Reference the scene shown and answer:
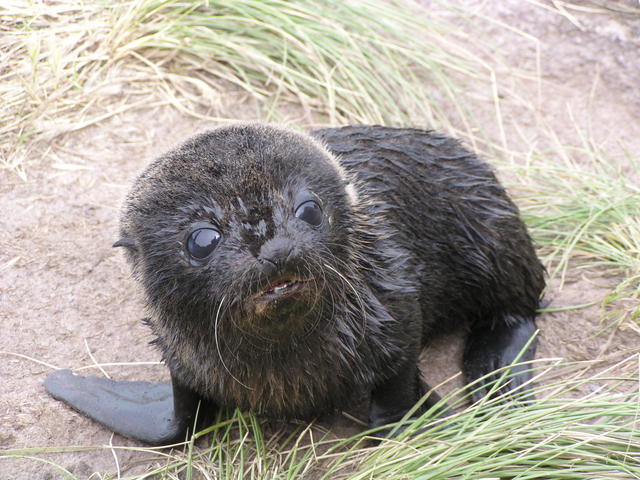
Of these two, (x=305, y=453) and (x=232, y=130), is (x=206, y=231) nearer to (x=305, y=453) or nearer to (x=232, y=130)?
(x=232, y=130)

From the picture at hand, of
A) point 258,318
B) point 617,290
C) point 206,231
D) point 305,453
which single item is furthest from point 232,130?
point 617,290

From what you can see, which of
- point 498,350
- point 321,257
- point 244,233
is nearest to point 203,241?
point 244,233

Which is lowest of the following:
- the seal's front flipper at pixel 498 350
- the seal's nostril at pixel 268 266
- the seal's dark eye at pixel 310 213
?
the seal's front flipper at pixel 498 350

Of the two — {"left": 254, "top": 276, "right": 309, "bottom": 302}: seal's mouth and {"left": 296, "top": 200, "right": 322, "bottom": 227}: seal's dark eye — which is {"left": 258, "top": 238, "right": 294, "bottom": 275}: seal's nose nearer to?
{"left": 254, "top": 276, "right": 309, "bottom": 302}: seal's mouth

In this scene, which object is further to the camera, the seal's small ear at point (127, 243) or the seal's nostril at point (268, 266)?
the seal's small ear at point (127, 243)

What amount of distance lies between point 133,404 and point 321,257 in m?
1.53

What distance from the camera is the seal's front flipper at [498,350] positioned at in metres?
4.06

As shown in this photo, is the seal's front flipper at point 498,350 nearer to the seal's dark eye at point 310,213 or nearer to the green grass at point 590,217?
the green grass at point 590,217

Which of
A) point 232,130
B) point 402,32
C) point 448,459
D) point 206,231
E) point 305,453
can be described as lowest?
point 305,453

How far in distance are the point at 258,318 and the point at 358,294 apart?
0.64 m

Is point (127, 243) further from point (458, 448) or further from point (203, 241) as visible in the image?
point (458, 448)

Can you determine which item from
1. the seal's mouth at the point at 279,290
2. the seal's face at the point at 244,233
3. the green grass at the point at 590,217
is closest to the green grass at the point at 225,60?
the green grass at the point at 590,217

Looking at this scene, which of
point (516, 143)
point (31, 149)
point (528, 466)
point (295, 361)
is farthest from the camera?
point (516, 143)

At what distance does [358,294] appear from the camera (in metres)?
3.38
